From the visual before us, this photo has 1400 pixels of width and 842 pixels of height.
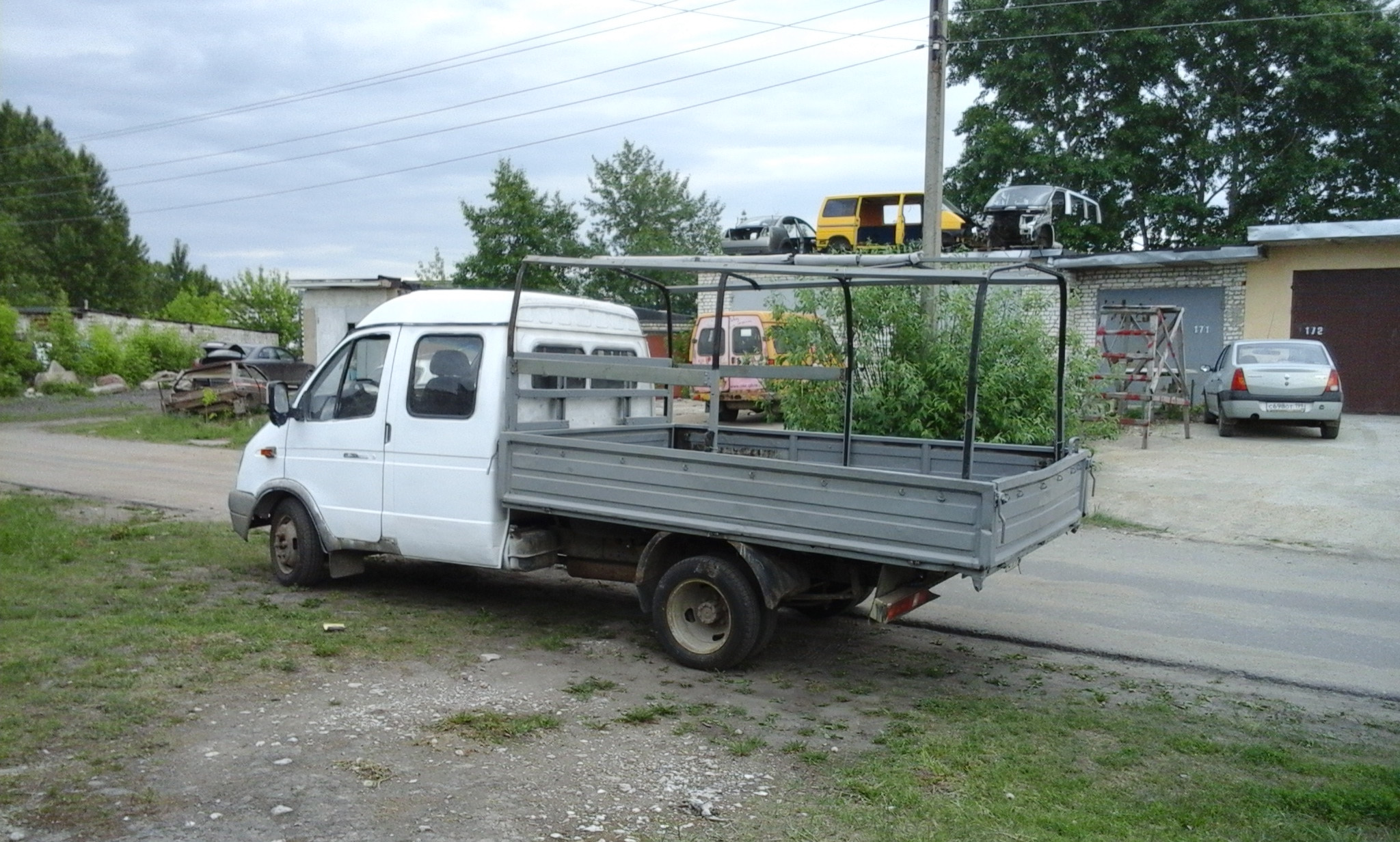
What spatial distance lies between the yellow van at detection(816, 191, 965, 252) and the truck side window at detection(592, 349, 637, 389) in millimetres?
19761

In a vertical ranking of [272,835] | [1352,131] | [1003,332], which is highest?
[1352,131]

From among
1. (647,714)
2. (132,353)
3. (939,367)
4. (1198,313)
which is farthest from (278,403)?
(132,353)

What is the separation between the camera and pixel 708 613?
6.44 metres

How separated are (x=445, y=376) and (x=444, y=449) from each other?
48 centimetres

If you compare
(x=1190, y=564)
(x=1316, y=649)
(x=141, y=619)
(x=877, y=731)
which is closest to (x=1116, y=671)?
(x=1316, y=649)

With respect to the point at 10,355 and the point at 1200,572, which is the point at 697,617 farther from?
the point at 10,355

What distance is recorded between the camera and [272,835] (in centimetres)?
414

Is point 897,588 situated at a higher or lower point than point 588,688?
higher

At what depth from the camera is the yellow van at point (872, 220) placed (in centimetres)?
2817

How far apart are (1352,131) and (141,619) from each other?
34122 mm

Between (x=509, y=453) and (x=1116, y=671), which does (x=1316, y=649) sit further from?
(x=509, y=453)

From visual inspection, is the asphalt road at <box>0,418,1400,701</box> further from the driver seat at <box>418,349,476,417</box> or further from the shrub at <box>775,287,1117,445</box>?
the driver seat at <box>418,349,476,417</box>

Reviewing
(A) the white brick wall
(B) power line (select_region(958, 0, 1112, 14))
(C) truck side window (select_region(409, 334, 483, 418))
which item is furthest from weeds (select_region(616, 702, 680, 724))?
(B) power line (select_region(958, 0, 1112, 14))

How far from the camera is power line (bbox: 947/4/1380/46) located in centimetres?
2947
